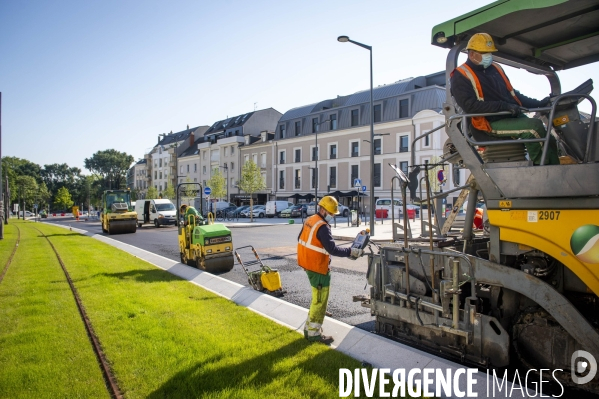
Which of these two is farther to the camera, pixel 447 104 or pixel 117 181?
pixel 117 181

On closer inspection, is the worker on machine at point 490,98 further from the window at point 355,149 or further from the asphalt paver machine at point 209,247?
the window at point 355,149

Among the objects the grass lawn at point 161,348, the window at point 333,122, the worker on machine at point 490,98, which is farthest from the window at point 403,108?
the worker on machine at point 490,98

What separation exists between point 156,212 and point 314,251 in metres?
29.2

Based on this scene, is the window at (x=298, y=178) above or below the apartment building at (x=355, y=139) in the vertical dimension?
below

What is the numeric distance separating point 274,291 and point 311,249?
2.90m

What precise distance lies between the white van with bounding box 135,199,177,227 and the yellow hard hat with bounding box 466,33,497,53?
2999 cm

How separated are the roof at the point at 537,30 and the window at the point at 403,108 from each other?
39433mm

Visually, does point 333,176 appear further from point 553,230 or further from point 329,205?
point 553,230

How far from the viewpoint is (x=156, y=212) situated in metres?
32.3

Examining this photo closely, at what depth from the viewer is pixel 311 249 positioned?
16.9 ft

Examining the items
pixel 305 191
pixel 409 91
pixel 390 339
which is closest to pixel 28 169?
pixel 305 191

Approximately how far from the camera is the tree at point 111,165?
110875 millimetres

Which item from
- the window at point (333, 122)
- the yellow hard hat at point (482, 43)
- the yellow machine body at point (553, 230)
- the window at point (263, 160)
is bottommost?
the yellow machine body at point (553, 230)

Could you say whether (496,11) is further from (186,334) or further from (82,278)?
(82,278)
